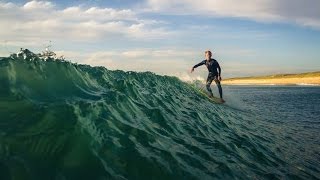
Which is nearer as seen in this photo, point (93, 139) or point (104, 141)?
point (93, 139)

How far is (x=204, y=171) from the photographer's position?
7.29 m

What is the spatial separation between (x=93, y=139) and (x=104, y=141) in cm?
26

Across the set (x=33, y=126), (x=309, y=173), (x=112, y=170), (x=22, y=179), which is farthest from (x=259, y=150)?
(x=22, y=179)

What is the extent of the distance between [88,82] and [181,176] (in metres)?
5.66

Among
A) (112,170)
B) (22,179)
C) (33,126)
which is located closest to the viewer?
(22,179)

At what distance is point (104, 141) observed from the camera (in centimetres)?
689

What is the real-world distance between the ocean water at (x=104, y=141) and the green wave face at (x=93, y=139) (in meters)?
0.02

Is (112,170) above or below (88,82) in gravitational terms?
below

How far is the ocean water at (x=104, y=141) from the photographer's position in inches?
225

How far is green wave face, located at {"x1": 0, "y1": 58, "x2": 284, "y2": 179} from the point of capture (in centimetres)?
566

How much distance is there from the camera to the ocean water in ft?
18.7

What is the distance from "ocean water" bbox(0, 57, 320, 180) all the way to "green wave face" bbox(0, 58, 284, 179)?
0.05 ft

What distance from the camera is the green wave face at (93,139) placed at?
5.66 meters

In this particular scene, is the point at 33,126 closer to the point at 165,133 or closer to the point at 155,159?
the point at 155,159
